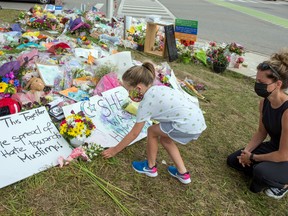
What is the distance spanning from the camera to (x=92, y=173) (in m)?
2.23

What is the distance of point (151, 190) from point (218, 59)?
3.65 metres

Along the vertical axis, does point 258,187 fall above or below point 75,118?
below

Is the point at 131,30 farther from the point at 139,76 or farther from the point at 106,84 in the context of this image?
the point at 139,76

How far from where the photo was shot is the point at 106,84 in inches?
127

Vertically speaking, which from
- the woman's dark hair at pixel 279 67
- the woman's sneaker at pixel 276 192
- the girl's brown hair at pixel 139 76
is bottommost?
the woman's sneaker at pixel 276 192

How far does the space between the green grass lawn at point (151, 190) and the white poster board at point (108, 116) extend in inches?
6.8

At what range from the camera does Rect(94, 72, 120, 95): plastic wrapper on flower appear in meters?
3.20

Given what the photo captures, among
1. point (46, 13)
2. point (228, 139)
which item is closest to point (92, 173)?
point (228, 139)

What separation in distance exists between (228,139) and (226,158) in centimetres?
38

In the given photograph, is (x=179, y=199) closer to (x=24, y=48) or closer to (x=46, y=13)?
(x=24, y=48)

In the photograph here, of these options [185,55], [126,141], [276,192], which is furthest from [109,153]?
[185,55]

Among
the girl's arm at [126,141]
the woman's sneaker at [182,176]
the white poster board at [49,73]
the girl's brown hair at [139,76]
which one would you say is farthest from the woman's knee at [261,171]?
the white poster board at [49,73]

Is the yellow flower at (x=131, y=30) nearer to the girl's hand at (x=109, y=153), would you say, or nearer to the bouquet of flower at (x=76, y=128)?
the bouquet of flower at (x=76, y=128)

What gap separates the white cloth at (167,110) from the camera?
2064 millimetres
